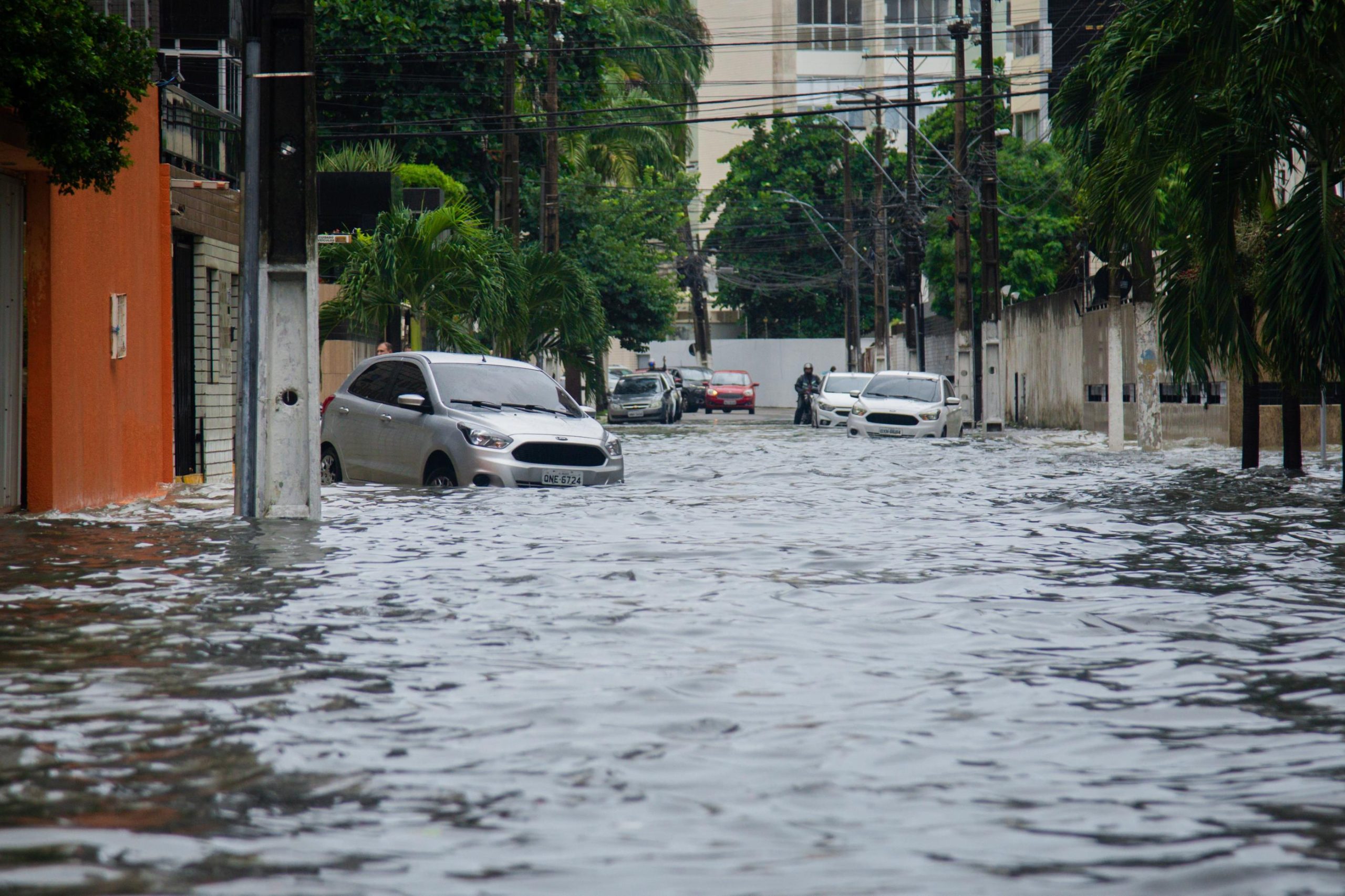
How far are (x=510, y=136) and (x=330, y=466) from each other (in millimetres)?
20298

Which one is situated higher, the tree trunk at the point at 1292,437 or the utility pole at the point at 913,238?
the utility pole at the point at 913,238

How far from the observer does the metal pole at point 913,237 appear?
174 feet

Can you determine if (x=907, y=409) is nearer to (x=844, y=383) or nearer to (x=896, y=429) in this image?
(x=896, y=429)

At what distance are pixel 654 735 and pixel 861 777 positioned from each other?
0.85 meters

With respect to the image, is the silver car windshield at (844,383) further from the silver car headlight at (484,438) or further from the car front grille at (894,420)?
the silver car headlight at (484,438)

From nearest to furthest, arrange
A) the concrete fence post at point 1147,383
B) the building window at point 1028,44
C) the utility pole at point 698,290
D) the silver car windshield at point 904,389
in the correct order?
the concrete fence post at point 1147,383 → the silver car windshield at point 904,389 → the building window at point 1028,44 → the utility pole at point 698,290

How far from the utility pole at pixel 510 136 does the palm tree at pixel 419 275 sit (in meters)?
7.58

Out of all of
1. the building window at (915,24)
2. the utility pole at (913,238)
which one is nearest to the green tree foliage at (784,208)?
the building window at (915,24)

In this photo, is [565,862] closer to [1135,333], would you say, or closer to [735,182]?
[1135,333]

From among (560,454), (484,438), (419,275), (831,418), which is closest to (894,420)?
(831,418)

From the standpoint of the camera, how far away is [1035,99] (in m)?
76.9

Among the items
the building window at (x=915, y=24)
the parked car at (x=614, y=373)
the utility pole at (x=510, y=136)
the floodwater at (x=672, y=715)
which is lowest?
the floodwater at (x=672, y=715)

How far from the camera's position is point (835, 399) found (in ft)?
147

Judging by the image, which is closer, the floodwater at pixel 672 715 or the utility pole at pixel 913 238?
the floodwater at pixel 672 715
